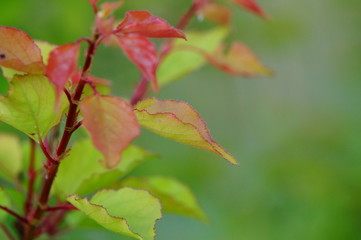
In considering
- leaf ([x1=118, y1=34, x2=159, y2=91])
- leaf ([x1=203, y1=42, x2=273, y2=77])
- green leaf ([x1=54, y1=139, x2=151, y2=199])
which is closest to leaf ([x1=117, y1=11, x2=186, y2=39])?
leaf ([x1=118, y1=34, x2=159, y2=91])

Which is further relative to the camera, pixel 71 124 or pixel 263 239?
pixel 263 239

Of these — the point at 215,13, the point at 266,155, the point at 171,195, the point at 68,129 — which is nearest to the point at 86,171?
the point at 171,195

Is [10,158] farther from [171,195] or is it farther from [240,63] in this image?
[240,63]

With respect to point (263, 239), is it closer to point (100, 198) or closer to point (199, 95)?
point (100, 198)

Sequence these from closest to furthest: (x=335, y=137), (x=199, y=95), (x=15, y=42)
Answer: (x=15, y=42), (x=335, y=137), (x=199, y=95)

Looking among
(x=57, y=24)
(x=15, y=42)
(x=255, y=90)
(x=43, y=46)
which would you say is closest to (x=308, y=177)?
(x=57, y=24)

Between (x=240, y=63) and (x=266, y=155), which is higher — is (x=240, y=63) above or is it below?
above
